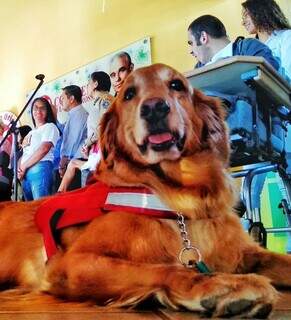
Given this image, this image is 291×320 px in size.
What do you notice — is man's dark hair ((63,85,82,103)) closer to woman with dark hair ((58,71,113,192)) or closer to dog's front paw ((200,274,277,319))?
woman with dark hair ((58,71,113,192))

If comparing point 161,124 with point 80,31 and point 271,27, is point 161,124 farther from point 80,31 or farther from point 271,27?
point 80,31

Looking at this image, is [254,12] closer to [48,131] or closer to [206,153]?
[206,153]

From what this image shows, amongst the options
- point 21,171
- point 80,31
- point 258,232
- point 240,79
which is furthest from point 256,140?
point 21,171

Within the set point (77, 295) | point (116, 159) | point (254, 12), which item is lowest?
point (77, 295)

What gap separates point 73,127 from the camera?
256 cm

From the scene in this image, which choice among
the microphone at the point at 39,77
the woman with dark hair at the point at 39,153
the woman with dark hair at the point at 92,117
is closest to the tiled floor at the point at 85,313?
the woman with dark hair at the point at 92,117

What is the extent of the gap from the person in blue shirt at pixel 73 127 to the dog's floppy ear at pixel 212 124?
1031 mm

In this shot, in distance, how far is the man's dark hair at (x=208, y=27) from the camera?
2068mm

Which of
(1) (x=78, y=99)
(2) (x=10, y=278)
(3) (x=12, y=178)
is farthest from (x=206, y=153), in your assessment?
(3) (x=12, y=178)

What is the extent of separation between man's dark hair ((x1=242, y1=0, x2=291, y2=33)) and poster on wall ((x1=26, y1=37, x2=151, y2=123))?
21.7 inches

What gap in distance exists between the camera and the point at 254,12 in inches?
77.9

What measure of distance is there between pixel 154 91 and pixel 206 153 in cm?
28

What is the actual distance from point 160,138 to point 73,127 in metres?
1.11

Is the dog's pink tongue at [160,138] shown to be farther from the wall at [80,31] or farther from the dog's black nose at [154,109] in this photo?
the wall at [80,31]
